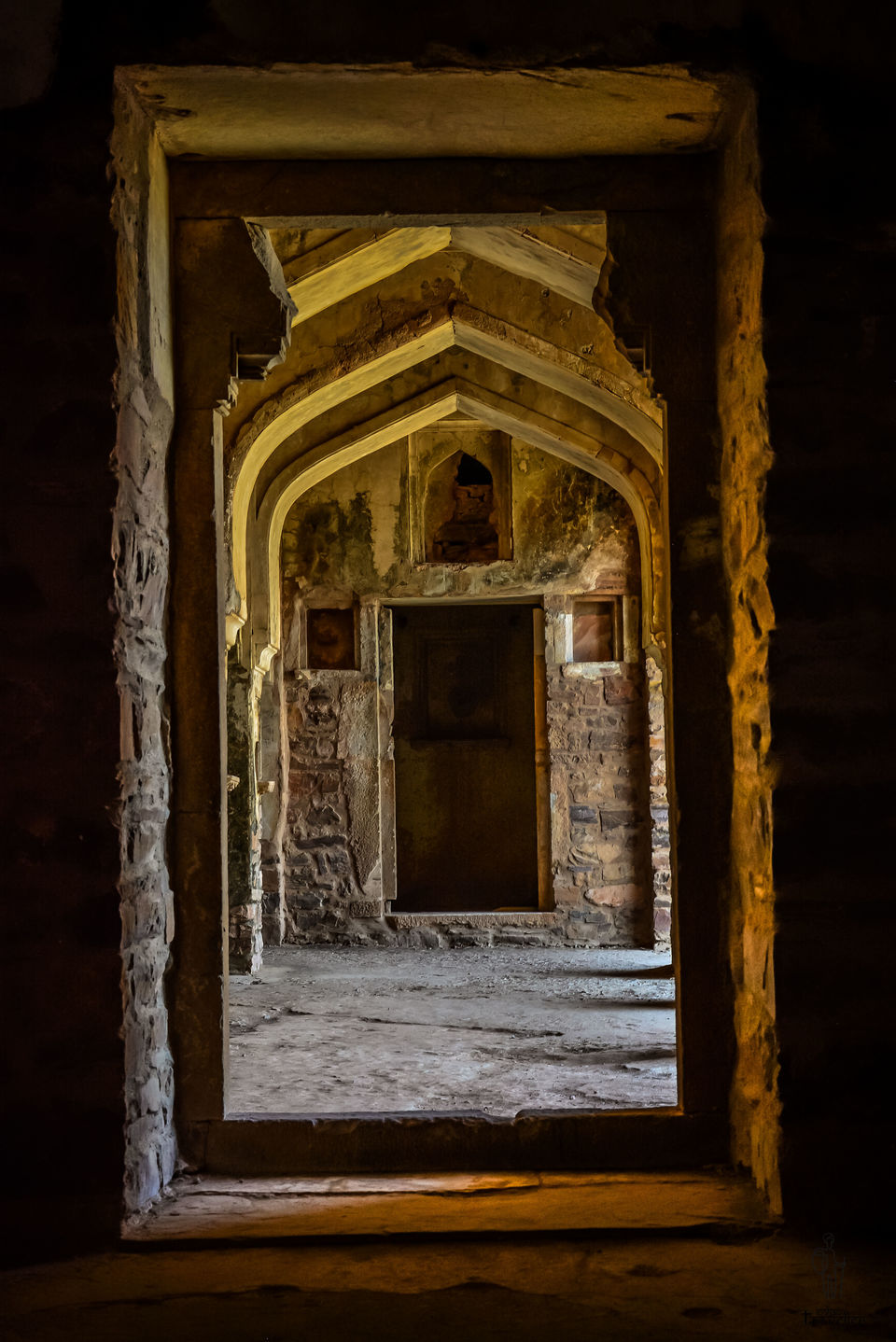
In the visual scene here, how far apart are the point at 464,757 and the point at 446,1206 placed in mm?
8566

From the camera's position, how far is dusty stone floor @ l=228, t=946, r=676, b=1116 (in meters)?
4.24

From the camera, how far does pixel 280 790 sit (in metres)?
8.85

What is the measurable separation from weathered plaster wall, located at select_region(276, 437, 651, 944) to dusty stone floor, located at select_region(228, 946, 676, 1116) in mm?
464

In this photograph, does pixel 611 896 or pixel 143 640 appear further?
pixel 611 896

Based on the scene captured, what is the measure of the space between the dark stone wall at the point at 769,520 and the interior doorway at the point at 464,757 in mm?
8608

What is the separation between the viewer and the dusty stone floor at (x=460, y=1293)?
7.14 feet

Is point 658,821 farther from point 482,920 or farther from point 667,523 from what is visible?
point 667,523

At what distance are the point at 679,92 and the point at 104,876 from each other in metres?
2.34

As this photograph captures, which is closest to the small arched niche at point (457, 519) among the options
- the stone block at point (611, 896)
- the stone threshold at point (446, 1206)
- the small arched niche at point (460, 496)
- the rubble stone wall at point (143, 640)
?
the small arched niche at point (460, 496)

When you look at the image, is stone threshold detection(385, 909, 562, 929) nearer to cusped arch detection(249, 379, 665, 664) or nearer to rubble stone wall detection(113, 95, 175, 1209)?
cusped arch detection(249, 379, 665, 664)

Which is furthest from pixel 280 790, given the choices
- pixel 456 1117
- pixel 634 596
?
pixel 456 1117

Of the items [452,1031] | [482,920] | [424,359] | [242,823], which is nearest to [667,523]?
[452,1031]

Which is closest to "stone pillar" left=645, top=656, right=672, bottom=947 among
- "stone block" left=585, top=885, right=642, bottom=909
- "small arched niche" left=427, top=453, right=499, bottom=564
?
"stone block" left=585, top=885, right=642, bottom=909

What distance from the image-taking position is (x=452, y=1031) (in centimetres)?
561
